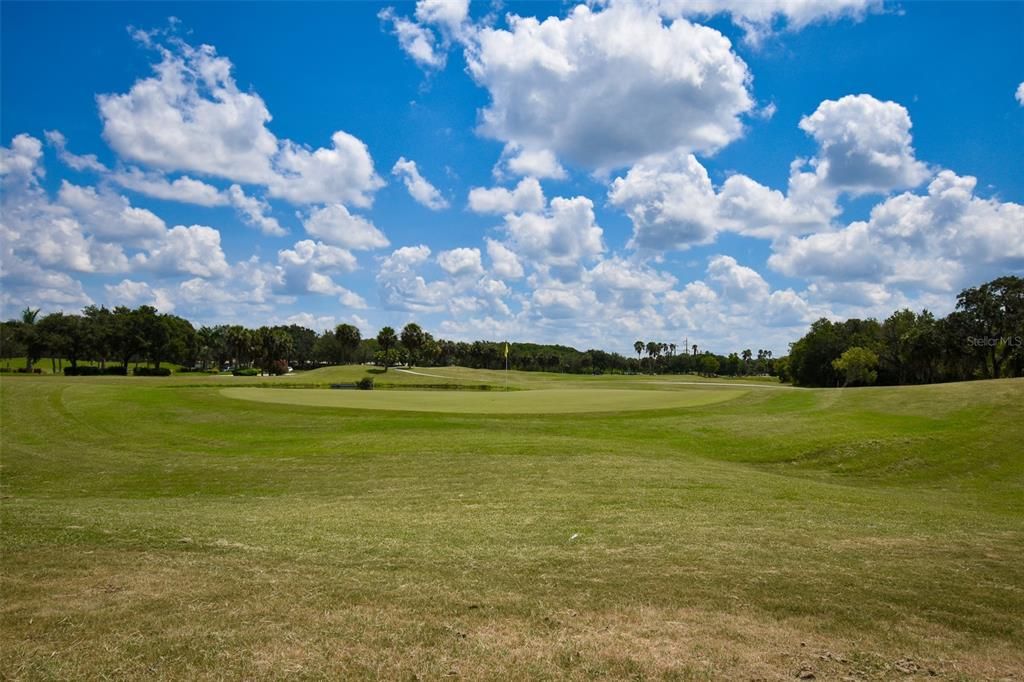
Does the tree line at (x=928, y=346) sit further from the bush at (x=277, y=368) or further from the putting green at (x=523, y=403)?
the bush at (x=277, y=368)

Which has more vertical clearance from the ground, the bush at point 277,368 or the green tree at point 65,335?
the green tree at point 65,335

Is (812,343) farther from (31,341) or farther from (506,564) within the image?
(31,341)

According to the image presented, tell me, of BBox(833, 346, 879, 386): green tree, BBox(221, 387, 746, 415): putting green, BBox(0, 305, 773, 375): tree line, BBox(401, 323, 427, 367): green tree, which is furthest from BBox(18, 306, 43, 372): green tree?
BBox(833, 346, 879, 386): green tree

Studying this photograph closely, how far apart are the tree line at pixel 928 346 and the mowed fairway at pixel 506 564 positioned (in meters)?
71.6

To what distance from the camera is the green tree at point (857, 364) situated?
279 feet

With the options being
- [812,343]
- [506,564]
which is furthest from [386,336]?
[506,564]

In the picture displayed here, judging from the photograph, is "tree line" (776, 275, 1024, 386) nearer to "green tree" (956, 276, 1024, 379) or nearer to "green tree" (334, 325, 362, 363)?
"green tree" (956, 276, 1024, 379)

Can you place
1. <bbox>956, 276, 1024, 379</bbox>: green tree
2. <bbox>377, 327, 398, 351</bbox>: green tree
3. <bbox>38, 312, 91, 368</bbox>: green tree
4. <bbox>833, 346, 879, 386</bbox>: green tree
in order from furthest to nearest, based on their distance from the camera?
<bbox>377, 327, 398, 351</bbox>: green tree, <bbox>38, 312, 91, 368</bbox>: green tree, <bbox>833, 346, 879, 386</bbox>: green tree, <bbox>956, 276, 1024, 379</bbox>: green tree

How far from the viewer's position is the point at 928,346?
270 ft

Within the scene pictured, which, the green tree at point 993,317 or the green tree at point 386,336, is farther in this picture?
the green tree at point 386,336

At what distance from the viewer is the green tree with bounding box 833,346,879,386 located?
85.0 meters

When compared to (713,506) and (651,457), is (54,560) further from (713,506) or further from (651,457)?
(651,457)

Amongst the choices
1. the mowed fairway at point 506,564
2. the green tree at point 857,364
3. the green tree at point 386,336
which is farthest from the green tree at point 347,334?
the mowed fairway at point 506,564

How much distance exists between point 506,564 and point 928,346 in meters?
94.4
